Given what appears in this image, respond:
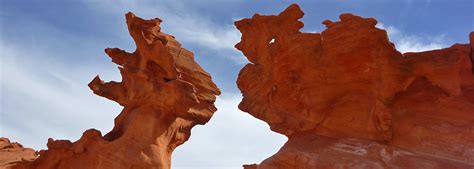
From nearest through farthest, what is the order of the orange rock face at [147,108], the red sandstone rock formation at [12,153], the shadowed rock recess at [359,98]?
the shadowed rock recess at [359,98] < the orange rock face at [147,108] < the red sandstone rock formation at [12,153]

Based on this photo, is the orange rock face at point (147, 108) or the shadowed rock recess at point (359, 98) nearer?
the shadowed rock recess at point (359, 98)

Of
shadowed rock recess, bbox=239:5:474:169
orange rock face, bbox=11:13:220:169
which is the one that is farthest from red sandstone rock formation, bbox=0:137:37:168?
shadowed rock recess, bbox=239:5:474:169

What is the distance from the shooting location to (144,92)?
15102mm

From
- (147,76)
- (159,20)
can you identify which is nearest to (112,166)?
(147,76)

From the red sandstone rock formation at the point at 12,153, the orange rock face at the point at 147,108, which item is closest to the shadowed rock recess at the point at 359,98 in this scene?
the orange rock face at the point at 147,108

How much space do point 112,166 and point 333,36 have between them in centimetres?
705

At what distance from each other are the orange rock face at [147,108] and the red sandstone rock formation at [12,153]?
1.24m

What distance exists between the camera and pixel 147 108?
49.4 ft

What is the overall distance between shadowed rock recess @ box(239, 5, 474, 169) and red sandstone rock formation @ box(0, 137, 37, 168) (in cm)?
900

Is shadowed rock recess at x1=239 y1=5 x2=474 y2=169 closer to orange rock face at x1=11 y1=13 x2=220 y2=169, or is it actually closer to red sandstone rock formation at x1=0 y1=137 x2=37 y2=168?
orange rock face at x1=11 y1=13 x2=220 y2=169

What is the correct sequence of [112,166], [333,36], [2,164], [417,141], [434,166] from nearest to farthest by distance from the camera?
[434,166]
[417,141]
[333,36]
[112,166]
[2,164]

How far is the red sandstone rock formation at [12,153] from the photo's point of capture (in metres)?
17.2

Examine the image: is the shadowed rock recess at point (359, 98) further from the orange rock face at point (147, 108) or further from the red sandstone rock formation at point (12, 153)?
the red sandstone rock formation at point (12, 153)

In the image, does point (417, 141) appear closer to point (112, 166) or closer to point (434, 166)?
point (434, 166)
